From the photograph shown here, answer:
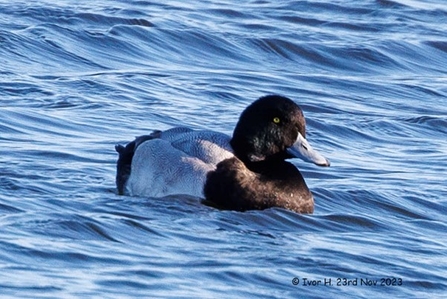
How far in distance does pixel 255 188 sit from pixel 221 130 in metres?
2.77

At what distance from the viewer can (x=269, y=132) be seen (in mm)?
9875

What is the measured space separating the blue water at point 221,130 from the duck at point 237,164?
0.40ft

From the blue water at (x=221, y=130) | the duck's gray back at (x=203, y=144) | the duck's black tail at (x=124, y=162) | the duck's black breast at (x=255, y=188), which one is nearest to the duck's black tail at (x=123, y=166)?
the duck's black tail at (x=124, y=162)

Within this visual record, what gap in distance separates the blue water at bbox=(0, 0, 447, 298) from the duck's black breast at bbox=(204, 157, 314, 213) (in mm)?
108

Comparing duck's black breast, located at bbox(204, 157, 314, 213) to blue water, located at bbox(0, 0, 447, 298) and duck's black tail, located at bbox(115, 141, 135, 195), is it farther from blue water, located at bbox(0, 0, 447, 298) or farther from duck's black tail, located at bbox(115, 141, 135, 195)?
duck's black tail, located at bbox(115, 141, 135, 195)

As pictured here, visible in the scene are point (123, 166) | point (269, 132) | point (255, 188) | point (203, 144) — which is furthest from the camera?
point (123, 166)

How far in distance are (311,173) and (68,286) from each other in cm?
422

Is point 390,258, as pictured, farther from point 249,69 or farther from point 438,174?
point 249,69

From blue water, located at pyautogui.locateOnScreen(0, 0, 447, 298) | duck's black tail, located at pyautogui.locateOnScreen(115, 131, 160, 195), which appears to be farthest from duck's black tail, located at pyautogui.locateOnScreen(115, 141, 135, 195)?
blue water, located at pyautogui.locateOnScreen(0, 0, 447, 298)

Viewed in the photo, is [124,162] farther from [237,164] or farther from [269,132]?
[269,132]

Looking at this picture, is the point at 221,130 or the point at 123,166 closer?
the point at 123,166

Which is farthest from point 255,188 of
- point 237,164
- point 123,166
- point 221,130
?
point 221,130

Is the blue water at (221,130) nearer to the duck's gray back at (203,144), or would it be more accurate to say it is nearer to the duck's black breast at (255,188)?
the duck's black breast at (255,188)

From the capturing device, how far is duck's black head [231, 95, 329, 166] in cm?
983
